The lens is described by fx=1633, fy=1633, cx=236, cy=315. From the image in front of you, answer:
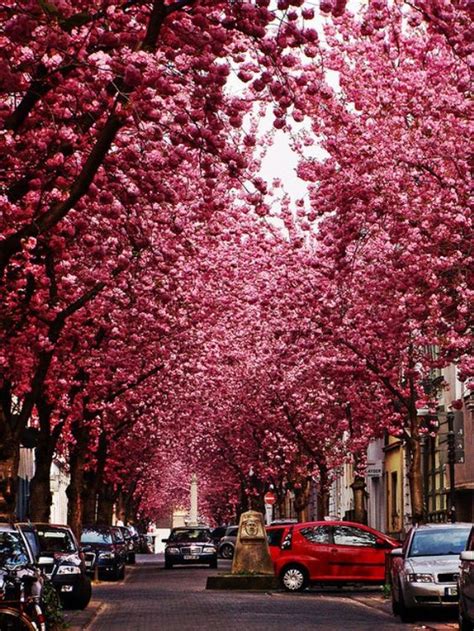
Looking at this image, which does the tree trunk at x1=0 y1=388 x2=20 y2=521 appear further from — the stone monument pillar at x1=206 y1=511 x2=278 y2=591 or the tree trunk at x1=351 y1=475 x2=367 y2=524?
the tree trunk at x1=351 y1=475 x2=367 y2=524

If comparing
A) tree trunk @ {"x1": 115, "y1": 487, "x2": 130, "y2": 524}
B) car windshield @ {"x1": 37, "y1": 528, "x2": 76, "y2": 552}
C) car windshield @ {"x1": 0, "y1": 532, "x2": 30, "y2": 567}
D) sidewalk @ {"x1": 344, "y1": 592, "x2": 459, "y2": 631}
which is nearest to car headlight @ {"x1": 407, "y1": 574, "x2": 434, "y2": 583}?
sidewalk @ {"x1": 344, "y1": 592, "x2": 459, "y2": 631}

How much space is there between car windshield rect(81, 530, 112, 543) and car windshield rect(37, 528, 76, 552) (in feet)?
51.3

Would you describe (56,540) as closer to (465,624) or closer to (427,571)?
(427,571)

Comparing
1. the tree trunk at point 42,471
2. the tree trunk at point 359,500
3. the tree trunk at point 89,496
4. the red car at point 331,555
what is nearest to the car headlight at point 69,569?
the tree trunk at point 42,471

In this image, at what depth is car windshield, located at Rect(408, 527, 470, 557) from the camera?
25984mm

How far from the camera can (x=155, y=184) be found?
16.9 m

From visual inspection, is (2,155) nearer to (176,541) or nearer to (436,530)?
(436,530)

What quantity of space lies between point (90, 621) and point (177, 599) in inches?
321

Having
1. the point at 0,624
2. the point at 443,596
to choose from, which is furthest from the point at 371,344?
the point at 0,624

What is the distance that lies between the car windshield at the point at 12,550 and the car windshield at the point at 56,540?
9.70m

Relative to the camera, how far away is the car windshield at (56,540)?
30469mm

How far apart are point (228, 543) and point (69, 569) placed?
44334 mm

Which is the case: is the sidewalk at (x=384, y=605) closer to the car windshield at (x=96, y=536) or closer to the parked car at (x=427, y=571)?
the parked car at (x=427, y=571)

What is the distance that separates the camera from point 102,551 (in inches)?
1834
